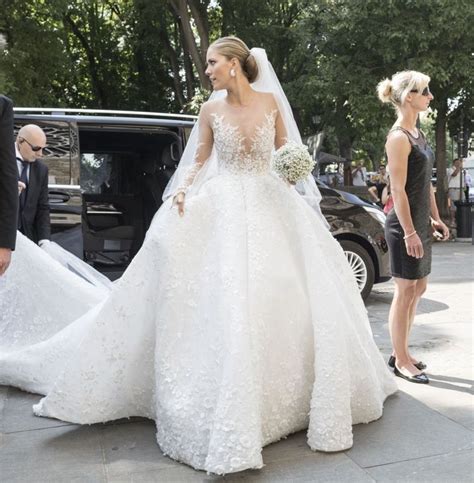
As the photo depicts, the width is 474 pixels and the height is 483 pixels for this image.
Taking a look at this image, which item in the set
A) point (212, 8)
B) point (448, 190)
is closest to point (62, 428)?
point (448, 190)

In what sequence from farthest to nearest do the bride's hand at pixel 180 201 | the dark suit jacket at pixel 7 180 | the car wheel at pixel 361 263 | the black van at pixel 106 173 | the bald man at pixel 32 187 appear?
the car wheel at pixel 361 263, the black van at pixel 106 173, the bald man at pixel 32 187, the bride's hand at pixel 180 201, the dark suit jacket at pixel 7 180

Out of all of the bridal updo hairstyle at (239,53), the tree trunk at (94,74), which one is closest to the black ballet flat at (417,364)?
the bridal updo hairstyle at (239,53)

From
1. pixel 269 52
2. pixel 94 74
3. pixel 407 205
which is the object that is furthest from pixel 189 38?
pixel 407 205

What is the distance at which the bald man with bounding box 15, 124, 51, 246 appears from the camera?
513cm

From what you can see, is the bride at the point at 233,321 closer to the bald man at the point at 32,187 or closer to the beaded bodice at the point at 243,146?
the beaded bodice at the point at 243,146

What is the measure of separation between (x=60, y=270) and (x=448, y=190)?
1386 cm

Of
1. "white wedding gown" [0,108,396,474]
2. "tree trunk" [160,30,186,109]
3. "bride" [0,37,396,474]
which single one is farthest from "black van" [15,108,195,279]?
"tree trunk" [160,30,186,109]

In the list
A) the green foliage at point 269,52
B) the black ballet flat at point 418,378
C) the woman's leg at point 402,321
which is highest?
the green foliage at point 269,52

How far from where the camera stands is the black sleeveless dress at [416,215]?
414cm

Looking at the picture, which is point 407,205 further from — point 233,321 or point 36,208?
point 36,208

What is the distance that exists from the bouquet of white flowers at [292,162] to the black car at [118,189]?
10.2ft

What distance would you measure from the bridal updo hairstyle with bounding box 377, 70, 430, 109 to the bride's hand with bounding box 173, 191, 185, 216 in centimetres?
171

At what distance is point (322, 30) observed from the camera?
A: 54.3 feet

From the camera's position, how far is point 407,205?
4.06m
